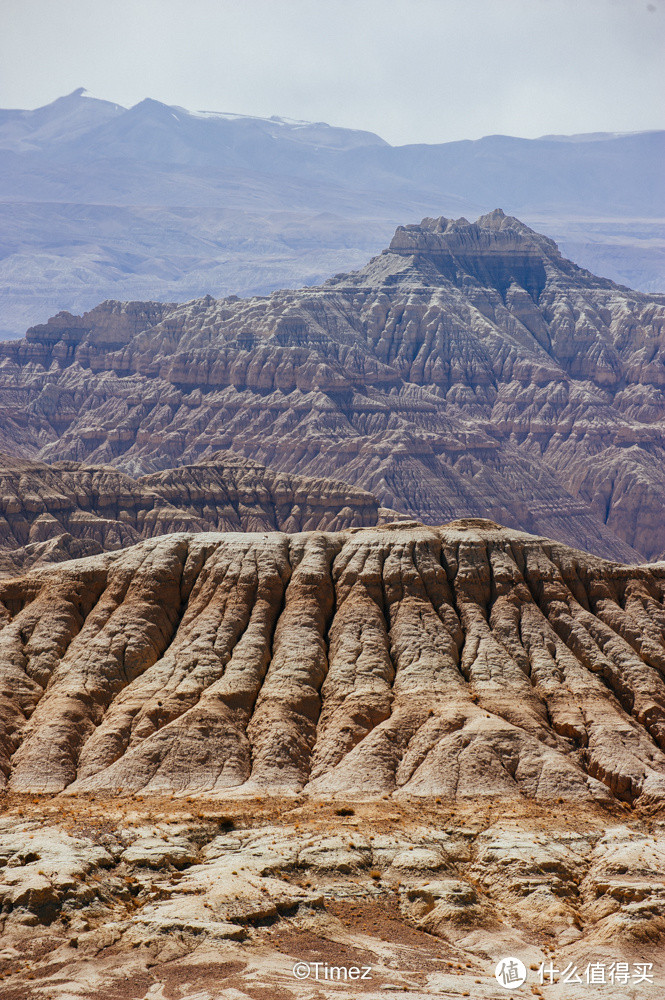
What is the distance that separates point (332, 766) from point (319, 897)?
50.7 feet

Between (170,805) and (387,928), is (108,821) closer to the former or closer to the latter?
(170,805)

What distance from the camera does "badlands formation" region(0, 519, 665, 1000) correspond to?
164 feet

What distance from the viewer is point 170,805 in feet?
208

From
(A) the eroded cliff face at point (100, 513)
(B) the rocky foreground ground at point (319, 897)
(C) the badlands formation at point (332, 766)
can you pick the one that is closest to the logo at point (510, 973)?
(B) the rocky foreground ground at point (319, 897)

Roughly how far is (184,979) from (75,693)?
97.8ft

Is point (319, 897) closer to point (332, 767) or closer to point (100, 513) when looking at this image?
point (332, 767)

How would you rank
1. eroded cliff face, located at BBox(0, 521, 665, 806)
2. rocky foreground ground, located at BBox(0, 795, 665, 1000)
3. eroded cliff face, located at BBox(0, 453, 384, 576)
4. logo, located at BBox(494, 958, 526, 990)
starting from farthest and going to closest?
eroded cliff face, located at BBox(0, 453, 384, 576) < eroded cliff face, located at BBox(0, 521, 665, 806) < logo, located at BBox(494, 958, 526, 990) < rocky foreground ground, located at BBox(0, 795, 665, 1000)

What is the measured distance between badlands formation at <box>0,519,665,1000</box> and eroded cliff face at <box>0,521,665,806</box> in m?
0.19

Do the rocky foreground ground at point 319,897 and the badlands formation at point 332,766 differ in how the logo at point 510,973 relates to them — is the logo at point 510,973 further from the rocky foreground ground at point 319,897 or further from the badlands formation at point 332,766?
the badlands formation at point 332,766

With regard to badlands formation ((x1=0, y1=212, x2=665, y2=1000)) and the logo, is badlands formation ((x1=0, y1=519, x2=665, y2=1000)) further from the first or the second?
the logo

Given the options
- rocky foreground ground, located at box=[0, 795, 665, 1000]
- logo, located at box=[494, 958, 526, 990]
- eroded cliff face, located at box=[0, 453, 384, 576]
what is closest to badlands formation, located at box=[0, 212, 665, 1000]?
rocky foreground ground, located at box=[0, 795, 665, 1000]

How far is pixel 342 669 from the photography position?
247 feet

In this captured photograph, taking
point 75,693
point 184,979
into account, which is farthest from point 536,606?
point 184,979

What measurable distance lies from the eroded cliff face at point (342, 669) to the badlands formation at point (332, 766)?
0.62 feet
